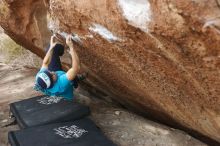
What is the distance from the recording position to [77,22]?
469cm

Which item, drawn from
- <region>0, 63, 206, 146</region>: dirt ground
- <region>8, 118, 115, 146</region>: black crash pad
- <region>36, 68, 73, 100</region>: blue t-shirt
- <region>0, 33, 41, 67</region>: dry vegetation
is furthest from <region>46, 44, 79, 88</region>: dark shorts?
<region>0, 33, 41, 67</region>: dry vegetation

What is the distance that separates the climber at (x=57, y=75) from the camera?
522cm

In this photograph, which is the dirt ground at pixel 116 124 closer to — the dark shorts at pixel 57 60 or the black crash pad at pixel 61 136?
the black crash pad at pixel 61 136

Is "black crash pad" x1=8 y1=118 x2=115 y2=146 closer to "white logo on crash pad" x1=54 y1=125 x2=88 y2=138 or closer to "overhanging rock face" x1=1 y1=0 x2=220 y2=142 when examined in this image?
"white logo on crash pad" x1=54 y1=125 x2=88 y2=138

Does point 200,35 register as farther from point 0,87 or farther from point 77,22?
point 0,87

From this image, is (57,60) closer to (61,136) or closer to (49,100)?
(49,100)

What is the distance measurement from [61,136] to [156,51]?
163 cm

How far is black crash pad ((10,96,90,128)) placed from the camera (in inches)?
209

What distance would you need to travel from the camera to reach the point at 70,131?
4941 mm

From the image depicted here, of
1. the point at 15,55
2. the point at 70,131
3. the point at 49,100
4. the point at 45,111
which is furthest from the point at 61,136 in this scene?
the point at 15,55

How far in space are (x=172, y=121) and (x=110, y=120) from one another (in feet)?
2.44

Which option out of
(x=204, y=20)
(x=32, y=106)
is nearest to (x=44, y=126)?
(x=32, y=106)

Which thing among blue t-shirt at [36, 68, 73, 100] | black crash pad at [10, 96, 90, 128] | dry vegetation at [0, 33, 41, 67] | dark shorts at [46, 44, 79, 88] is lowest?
black crash pad at [10, 96, 90, 128]

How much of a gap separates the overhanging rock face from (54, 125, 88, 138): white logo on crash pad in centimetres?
75
